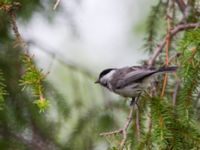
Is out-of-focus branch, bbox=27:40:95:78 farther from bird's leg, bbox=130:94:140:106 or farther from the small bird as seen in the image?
bird's leg, bbox=130:94:140:106

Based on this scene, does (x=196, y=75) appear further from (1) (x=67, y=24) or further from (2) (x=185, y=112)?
(1) (x=67, y=24)

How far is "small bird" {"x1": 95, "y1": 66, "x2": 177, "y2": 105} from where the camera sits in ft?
6.63

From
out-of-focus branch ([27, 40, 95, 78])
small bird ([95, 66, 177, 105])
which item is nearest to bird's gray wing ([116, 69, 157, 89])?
small bird ([95, 66, 177, 105])

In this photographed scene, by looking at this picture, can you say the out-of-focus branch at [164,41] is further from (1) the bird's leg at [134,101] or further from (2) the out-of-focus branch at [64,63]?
(2) the out-of-focus branch at [64,63]

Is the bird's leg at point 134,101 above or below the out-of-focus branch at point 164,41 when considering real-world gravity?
below

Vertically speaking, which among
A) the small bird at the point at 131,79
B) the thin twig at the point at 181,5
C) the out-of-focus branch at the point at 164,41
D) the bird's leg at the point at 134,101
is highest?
the thin twig at the point at 181,5

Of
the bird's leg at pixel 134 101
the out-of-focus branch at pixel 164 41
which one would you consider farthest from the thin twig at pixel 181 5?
the bird's leg at pixel 134 101

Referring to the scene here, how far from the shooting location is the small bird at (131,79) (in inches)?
79.5

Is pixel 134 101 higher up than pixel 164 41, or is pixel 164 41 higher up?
pixel 164 41

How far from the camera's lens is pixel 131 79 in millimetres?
2141

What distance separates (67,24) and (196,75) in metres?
1.17

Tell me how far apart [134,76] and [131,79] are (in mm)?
38

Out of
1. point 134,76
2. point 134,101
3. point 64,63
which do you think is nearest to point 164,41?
point 134,76

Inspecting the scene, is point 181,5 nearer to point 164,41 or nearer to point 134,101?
point 164,41
